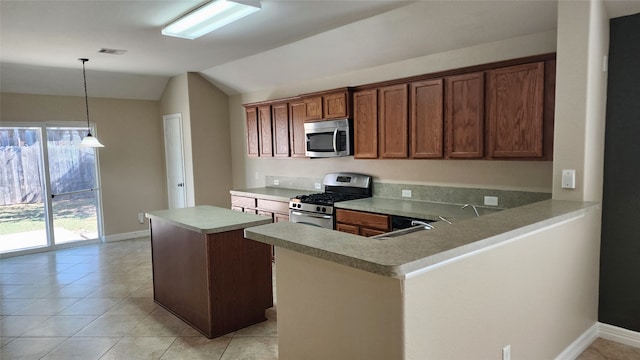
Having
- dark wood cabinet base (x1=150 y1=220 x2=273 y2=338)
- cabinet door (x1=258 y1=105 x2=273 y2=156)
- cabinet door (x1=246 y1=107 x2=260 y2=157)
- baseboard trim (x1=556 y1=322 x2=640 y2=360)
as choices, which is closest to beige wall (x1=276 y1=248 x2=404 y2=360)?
dark wood cabinet base (x1=150 y1=220 x2=273 y2=338)

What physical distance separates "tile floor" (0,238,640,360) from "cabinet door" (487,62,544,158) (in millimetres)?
1553

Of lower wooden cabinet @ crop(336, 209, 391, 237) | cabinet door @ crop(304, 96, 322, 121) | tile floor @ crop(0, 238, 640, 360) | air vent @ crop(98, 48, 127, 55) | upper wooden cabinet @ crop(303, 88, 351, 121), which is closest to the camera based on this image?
tile floor @ crop(0, 238, 640, 360)

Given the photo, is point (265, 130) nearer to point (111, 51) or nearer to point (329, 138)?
point (329, 138)

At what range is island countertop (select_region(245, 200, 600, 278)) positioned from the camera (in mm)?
1439

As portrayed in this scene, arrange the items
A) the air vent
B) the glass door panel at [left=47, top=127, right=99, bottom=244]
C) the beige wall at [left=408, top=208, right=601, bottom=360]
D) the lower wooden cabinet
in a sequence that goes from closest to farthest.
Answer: the beige wall at [left=408, top=208, right=601, bottom=360]
the lower wooden cabinet
the air vent
the glass door panel at [left=47, top=127, right=99, bottom=244]

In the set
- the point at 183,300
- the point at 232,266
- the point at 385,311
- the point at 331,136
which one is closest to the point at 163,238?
the point at 183,300

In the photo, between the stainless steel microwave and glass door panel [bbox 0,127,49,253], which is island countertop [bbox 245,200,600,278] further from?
glass door panel [bbox 0,127,49,253]

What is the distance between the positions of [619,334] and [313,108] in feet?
12.0

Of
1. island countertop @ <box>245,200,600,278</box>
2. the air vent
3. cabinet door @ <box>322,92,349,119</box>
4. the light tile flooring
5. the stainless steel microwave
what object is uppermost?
the air vent

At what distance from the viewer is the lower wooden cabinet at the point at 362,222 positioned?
3758mm

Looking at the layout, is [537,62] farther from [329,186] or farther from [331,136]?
[329,186]

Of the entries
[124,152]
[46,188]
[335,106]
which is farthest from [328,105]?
[46,188]

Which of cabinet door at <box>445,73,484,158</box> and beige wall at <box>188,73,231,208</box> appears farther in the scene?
beige wall at <box>188,73,231,208</box>

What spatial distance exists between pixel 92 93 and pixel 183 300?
4513 millimetres
